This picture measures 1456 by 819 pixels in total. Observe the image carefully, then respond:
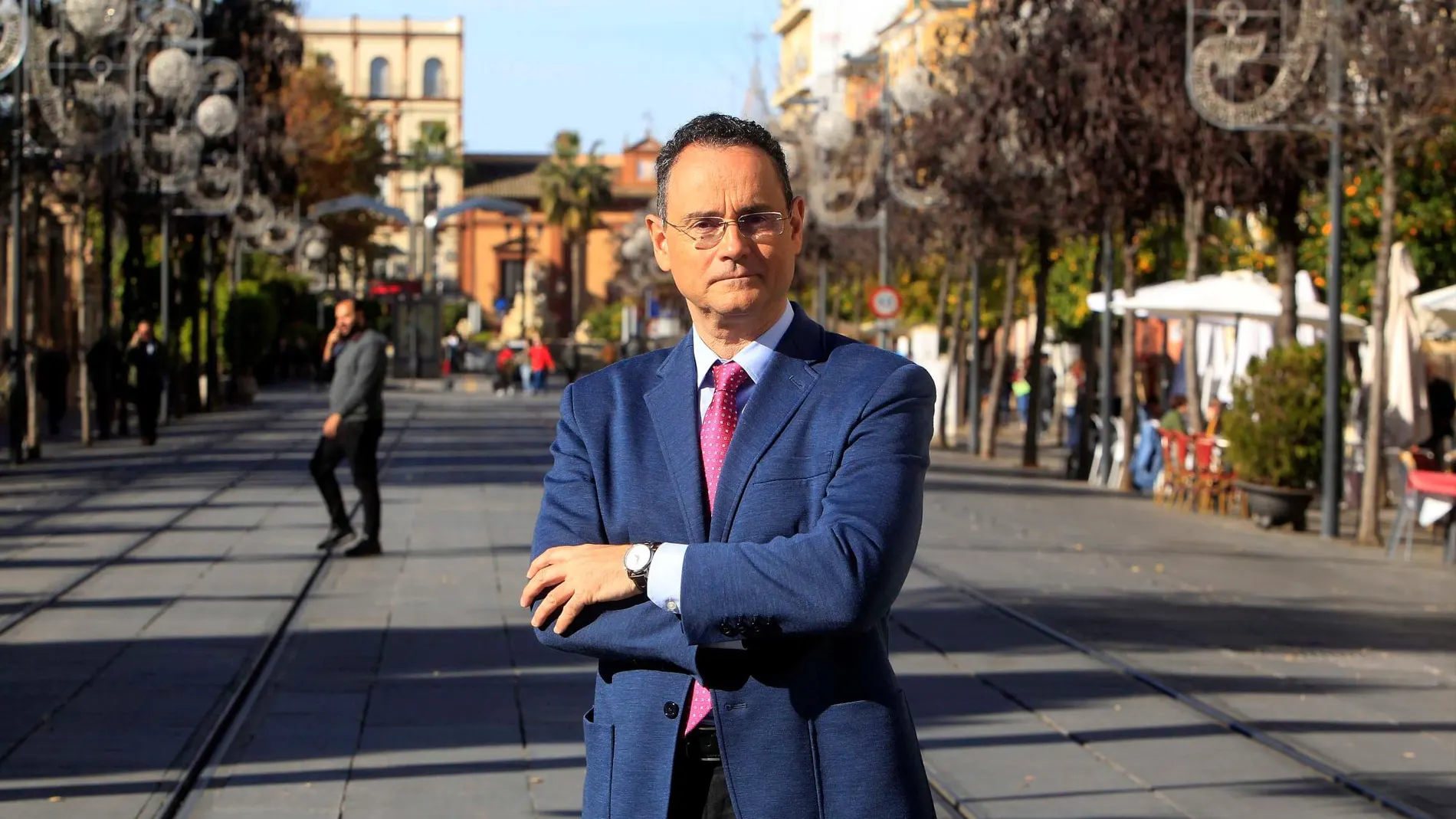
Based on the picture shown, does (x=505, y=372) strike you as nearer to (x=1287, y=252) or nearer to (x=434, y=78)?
(x=1287, y=252)

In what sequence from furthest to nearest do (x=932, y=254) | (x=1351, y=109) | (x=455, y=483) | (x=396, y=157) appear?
(x=396, y=157) < (x=932, y=254) < (x=455, y=483) < (x=1351, y=109)

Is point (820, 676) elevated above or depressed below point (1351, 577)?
above

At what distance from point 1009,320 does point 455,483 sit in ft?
45.8

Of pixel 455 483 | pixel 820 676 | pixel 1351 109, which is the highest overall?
pixel 1351 109

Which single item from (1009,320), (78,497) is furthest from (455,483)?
(1009,320)

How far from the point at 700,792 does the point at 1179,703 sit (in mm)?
7027

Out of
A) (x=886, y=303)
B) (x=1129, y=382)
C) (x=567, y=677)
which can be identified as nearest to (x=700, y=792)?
(x=567, y=677)

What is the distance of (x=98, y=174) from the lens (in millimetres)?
33656

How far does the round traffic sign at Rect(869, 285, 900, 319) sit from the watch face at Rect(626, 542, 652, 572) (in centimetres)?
3543

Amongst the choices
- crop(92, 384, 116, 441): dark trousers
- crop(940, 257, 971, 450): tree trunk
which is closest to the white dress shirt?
crop(92, 384, 116, 441): dark trousers

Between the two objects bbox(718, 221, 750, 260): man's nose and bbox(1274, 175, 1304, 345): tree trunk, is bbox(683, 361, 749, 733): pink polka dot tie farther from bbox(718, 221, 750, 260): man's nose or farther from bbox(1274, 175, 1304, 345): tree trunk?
bbox(1274, 175, 1304, 345): tree trunk

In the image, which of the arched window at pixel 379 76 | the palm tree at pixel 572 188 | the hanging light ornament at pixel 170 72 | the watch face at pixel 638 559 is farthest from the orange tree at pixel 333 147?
the arched window at pixel 379 76

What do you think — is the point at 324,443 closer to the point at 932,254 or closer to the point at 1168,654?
the point at 1168,654

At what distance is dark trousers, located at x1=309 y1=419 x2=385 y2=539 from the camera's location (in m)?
15.7
